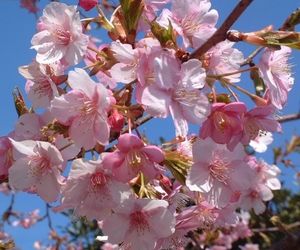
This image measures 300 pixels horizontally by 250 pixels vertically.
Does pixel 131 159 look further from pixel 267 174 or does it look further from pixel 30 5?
pixel 30 5

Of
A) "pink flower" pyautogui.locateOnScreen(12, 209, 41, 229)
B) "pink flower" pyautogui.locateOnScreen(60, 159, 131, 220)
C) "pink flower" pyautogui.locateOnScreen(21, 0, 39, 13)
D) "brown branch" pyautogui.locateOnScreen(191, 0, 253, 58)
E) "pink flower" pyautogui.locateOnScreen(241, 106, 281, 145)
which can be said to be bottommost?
"pink flower" pyautogui.locateOnScreen(12, 209, 41, 229)

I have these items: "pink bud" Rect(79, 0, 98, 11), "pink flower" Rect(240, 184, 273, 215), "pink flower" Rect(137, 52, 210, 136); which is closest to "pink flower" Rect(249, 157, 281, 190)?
"pink flower" Rect(240, 184, 273, 215)

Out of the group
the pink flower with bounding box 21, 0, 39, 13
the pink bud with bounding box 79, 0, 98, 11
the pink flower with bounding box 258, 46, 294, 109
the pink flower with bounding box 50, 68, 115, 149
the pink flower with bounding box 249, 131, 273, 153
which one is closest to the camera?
the pink flower with bounding box 50, 68, 115, 149

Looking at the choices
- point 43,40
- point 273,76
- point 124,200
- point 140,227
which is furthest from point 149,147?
point 43,40

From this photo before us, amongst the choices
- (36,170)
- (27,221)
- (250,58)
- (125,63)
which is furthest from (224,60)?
(27,221)

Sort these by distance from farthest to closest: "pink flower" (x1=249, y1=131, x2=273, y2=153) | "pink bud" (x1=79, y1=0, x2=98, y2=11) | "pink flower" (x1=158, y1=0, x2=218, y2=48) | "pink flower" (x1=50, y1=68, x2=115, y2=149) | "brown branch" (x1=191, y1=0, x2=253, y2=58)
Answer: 1. "pink flower" (x1=249, y1=131, x2=273, y2=153)
2. "pink bud" (x1=79, y1=0, x2=98, y2=11)
3. "pink flower" (x1=158, y1=0, x2=218, y2=48)
4. "pink flower" (x1=50, y1=68, x2=115, y2=149)
5. "brown branch" (x1=191, y1=0, x2=253, y2=58)

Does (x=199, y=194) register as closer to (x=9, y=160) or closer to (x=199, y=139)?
(x=199, y=139)

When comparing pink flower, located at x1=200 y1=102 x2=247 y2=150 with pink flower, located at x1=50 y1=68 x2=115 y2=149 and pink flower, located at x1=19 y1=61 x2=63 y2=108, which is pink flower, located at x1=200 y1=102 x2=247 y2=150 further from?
pink flower, located at x1=19 y1=61 x2=63 y2=108
